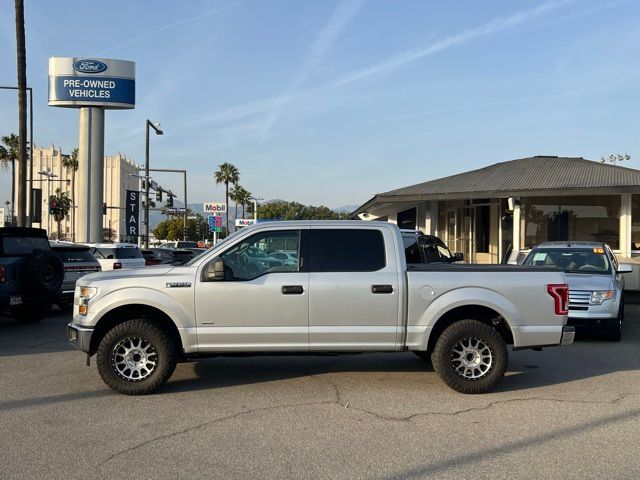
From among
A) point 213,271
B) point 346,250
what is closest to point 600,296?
point 346,250

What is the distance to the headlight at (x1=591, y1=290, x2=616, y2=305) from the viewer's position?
10.3m

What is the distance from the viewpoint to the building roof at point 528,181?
18.7 metres

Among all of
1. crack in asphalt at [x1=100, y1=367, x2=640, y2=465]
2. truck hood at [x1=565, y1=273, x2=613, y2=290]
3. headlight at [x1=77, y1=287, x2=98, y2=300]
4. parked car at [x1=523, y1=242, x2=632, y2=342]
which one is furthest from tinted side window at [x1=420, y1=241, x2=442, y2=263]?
headlight at [x1=77, y1=287, x2=98, y2=300]

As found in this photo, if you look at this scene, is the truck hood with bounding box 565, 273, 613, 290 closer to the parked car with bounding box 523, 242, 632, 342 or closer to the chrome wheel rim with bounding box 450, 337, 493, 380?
the parked car with bounding box 523, 242, 632, 342

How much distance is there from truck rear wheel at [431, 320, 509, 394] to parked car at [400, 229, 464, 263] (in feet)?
6.98

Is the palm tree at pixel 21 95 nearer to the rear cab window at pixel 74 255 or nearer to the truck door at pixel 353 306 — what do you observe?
the rear cab window at pixel 74 255

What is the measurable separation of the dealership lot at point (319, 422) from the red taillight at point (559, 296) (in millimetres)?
983

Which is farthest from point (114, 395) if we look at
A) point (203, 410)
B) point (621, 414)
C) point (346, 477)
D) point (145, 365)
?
point (621, 414)

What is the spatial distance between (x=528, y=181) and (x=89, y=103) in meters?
22.3

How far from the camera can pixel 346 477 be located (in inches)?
176

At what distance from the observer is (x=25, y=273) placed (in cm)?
1140

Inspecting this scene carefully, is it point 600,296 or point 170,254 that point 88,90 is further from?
point 600,296

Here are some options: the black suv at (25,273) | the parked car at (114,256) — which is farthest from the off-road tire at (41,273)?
the parked car at (114,256)

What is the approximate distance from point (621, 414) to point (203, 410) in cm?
424
